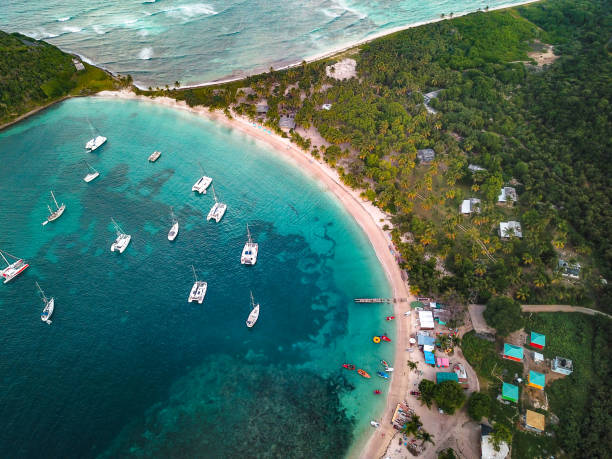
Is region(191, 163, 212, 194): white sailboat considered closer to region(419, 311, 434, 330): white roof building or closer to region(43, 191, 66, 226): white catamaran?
region(43, 191, 66, 226): white catamaran

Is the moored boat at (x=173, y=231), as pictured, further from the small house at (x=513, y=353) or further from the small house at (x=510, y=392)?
the small house at (x=510, y=392)

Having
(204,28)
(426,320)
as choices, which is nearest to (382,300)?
(426,320)

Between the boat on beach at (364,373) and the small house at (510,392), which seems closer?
the small house at (510,392)

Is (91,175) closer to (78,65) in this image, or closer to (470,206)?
(78,65)

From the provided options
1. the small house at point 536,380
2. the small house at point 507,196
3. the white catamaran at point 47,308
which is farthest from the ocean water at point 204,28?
the small house at point 536,380

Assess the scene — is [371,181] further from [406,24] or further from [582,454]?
[406,24]

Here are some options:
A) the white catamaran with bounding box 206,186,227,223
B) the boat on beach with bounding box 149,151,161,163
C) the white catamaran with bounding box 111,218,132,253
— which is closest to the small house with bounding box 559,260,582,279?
the white catamaran with bounding box 206,186,227,223
